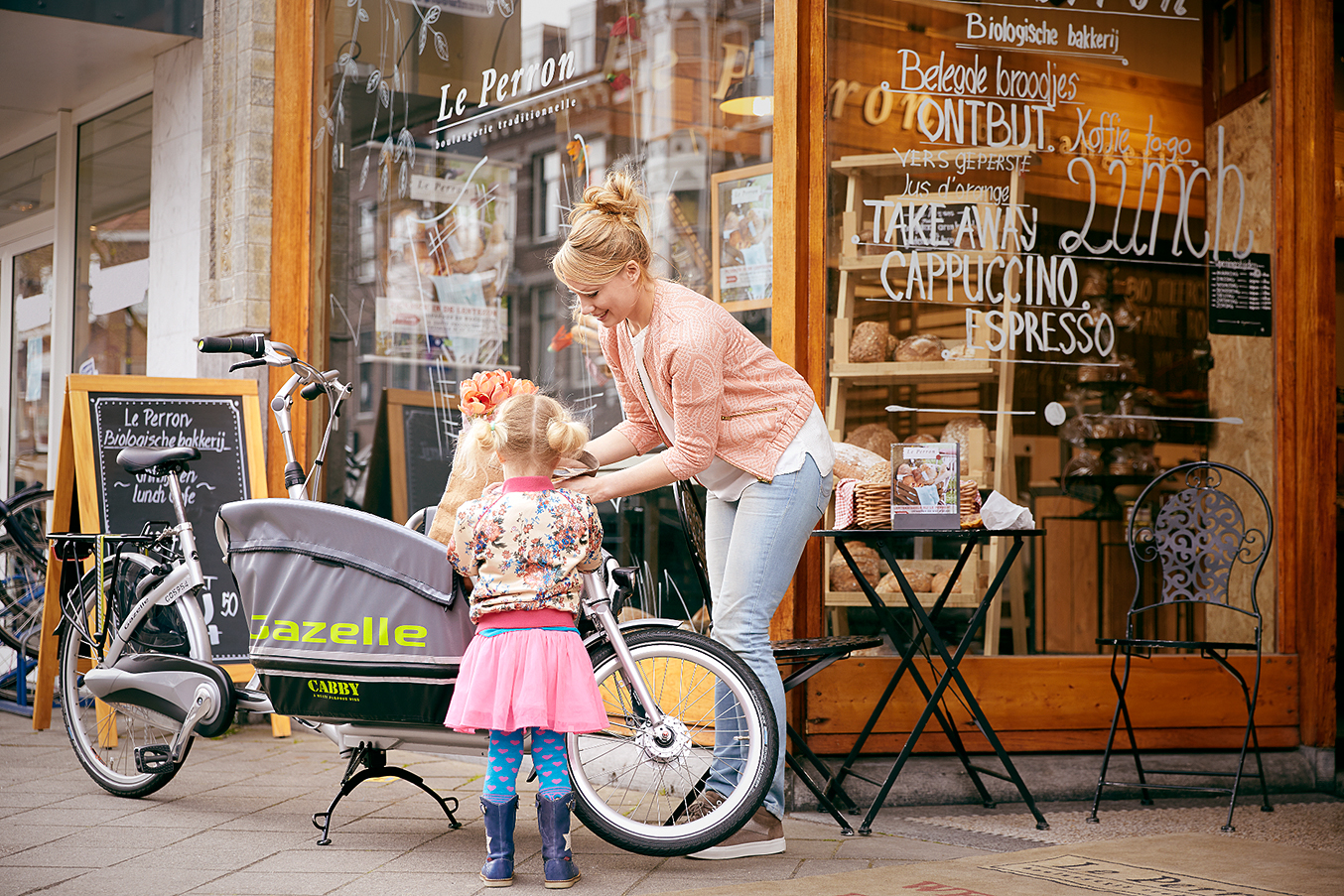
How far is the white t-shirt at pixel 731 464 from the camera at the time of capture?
10.8 ft

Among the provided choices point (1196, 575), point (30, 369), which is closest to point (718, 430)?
point (1196, 575)

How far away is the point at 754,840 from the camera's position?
3.23m

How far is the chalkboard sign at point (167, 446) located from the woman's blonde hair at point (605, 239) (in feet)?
8.27

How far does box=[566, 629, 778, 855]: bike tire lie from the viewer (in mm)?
3018

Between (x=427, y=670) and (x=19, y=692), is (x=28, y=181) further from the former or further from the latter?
(x=427, y=670)

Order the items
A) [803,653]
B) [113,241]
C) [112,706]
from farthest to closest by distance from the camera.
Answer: [113,241], [112,706], [803,653]

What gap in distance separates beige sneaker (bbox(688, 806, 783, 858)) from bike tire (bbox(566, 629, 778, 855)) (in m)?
0.13

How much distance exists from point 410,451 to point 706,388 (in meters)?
2.48

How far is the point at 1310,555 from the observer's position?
176 inches

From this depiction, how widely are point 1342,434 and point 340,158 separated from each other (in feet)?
15.2

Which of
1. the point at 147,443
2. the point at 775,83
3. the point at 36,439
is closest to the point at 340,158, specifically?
the point at 147,443

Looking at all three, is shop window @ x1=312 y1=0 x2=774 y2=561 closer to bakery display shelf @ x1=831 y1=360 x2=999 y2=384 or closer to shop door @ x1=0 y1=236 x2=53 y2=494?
bakery display shelf @ x1=831 y1=360 x2=999 y2=384

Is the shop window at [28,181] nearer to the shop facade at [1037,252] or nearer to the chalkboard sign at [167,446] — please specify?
the chalkboard sign at [167,446]

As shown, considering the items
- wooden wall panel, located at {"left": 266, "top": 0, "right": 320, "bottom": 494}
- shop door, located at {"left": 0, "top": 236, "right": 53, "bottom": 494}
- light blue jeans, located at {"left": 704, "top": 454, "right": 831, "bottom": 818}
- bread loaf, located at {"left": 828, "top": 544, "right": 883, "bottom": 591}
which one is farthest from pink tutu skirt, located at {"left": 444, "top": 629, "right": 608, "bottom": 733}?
shop door, located at {"left": 0, "top": 236, "right": 53, "bottom": 494}
